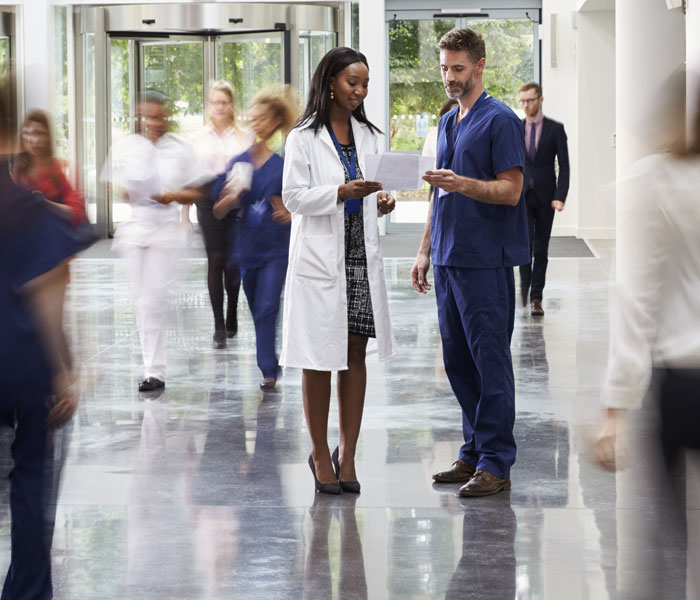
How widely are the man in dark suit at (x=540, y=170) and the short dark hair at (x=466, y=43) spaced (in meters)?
5.72

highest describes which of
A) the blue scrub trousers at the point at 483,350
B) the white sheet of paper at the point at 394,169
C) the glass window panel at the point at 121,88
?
the glass window panel at the point at 121,88

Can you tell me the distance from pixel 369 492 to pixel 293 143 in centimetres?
152

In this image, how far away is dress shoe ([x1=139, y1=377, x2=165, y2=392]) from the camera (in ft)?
24.5

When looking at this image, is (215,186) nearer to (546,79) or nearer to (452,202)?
(452,202)

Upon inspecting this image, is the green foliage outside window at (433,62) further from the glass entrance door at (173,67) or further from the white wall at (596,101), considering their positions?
the glass entrance door at (173,67)

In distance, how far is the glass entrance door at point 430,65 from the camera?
2028 cm

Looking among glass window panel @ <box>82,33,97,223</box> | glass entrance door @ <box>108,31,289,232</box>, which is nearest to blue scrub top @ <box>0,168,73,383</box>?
glass entrance door @ <box>108,31,289,232</box>

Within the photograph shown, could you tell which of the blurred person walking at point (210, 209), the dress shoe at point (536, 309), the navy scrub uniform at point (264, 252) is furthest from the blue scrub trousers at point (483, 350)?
the dress shoe at point (536, 309)

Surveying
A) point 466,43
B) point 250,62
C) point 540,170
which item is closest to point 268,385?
point 466,43

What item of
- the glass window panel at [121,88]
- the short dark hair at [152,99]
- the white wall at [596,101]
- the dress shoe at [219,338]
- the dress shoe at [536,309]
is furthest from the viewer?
the glass window panel at [121,88]

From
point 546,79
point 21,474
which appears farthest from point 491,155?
point 546,79

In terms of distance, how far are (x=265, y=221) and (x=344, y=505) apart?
10.5 feet

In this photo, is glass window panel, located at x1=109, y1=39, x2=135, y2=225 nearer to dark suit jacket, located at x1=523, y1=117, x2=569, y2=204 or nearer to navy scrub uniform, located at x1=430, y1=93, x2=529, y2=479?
dark suit jacket, located at x1=523, y1=117, x2=569, y2=204

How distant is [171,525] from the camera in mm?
4613
